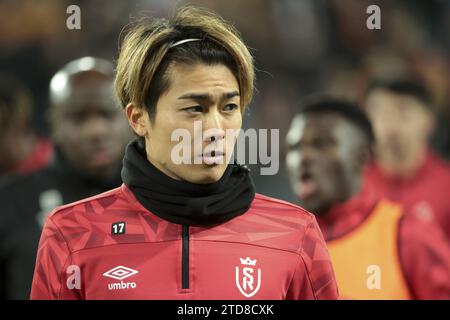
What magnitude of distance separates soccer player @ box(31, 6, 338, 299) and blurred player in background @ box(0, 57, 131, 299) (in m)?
1.87

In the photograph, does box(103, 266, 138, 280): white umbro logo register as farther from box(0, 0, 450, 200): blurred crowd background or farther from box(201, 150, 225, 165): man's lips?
box(0, 0, 450, 200): blurred crowd background

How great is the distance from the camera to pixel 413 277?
13.3 feet

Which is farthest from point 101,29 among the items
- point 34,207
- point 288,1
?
point 34,207

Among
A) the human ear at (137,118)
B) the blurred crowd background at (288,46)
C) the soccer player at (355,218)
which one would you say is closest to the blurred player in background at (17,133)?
the blurred crowd background at (288,46)

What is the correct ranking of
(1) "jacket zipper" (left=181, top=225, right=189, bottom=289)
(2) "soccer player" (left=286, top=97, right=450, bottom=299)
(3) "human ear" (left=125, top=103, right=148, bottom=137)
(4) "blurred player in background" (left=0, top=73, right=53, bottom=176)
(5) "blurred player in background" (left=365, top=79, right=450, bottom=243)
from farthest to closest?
Answer: (5) "blurred player in background" (left=365, top=79, right=450, bottom=243) < (4) "blurred player in background" (left=0, top=73, right=53, bottom=176) < (2) "soccer player" (left=286, top=97, right=450, bottom=299) < (3) "human ear" (left=125, top=103, right=148, bottom=137) < (1) "jacket zipper" (left=181, top=225, right=189, bottom=289)

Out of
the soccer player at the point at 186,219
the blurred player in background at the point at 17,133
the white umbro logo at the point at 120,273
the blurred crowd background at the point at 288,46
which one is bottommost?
the white umbro logo at the point at 120,273

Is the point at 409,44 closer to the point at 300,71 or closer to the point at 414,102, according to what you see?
the point at 414,102

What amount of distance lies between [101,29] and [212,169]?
163 inches

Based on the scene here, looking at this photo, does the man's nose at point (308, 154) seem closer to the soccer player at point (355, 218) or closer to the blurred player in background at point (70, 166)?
the soccer player at point (355, 218)

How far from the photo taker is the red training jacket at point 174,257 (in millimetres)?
2504

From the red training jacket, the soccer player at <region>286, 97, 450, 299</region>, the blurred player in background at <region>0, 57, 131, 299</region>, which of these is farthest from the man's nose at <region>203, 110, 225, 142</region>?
the blurred player in background at <region>0, 57, 131, 299</region>

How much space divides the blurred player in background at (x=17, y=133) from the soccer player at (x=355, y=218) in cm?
240

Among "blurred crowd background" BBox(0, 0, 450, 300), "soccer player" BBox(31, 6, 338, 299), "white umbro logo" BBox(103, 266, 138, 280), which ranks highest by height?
"blurred crowd background" BBox(0, 0, 450, 300)

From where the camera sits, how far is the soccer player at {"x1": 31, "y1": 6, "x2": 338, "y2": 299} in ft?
8.23
